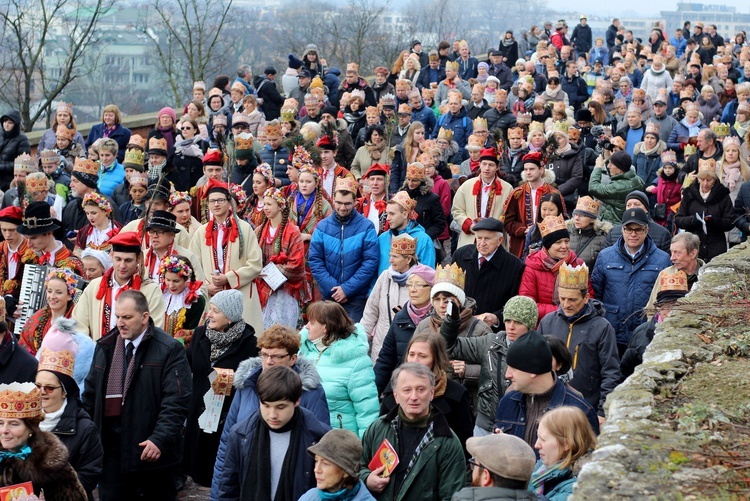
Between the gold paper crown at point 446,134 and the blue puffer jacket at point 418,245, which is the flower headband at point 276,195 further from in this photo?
the gold paper crown at point 446,134

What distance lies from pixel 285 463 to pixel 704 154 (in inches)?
375

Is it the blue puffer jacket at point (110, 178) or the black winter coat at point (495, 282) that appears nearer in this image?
the black winter coat at point (495, 282)

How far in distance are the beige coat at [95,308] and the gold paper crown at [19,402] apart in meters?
2.46

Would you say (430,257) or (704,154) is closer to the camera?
(430,257)

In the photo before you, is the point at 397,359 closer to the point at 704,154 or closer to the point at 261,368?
the point at 261,368

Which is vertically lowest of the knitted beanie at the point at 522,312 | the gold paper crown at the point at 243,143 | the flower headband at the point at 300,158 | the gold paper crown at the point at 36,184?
the knitted beanie at the point at 522,312

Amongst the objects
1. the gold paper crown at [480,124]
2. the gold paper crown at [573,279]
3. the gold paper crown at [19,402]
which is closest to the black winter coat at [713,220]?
the gold paper crown at [573,279]

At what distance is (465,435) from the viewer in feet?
22.7

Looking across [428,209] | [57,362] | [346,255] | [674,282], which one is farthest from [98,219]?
[674,282]

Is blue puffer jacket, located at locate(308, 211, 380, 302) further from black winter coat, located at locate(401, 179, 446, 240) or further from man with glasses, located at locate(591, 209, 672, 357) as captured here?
man with glasses, located at locate(591, 209, 672, 357)

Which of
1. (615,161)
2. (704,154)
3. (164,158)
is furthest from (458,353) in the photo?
(704,154)

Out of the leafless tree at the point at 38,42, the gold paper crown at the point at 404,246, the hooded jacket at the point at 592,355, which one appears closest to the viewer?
the hooded jacket at the point at 592,355

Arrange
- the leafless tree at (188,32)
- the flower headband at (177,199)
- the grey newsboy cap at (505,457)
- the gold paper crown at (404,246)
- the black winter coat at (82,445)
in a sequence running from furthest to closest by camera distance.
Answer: the leafless tree at (188,32)
the flower headband at (177,199)
the gold paper crown at (404,246)
the black winter coat at (82,445)
the grey newsboy cap at (505,457)

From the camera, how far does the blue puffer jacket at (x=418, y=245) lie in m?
10.5
